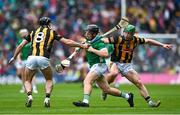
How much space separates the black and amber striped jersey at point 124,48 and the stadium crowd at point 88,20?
19658 millimetres

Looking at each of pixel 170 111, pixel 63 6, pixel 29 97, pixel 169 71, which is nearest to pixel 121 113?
pixel 170 111

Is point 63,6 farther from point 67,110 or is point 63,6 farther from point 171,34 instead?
point 67,110

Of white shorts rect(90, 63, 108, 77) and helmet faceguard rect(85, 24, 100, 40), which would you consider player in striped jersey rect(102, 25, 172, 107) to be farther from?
white shorts rect(90, 63, 108, 77)

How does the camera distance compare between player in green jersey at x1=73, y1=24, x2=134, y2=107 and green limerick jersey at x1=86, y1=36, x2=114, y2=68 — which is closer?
player in green jersey at x1=73, y1=24, x2=134, y2=107

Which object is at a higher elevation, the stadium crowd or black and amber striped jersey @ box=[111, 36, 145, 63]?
black and amber striped jersey @ box=[111, 36, 145, 63]

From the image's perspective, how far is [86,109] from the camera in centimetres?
1819

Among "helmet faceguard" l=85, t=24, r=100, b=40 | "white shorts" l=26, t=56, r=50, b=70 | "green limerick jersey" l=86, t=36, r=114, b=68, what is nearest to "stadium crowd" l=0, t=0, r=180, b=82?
"white shorts" l=26, t=56, r=50, b=70

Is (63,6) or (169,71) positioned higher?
(63,6)

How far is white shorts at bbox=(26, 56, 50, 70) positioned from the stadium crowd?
19.8 meters

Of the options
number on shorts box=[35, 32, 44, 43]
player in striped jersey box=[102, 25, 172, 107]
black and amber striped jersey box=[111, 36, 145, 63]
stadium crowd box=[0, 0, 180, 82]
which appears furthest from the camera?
stadium crowd box=[0, 0, 180, 82]

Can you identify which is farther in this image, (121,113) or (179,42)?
(179,42)

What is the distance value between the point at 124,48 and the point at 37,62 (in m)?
2.44

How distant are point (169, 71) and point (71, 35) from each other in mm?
5971

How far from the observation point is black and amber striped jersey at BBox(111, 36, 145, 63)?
64.8 ft
